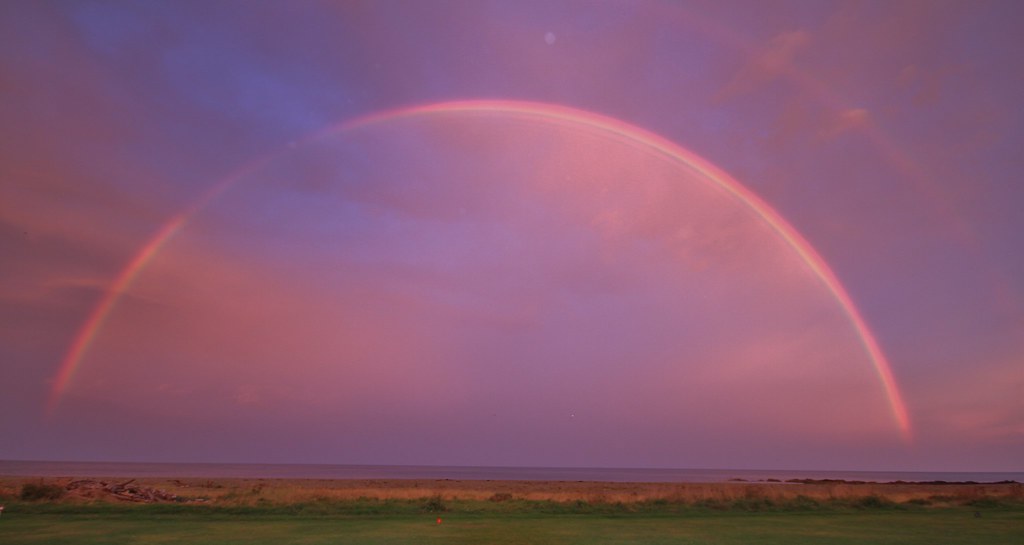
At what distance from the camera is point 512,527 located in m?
22.5

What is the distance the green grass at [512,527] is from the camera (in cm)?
1962

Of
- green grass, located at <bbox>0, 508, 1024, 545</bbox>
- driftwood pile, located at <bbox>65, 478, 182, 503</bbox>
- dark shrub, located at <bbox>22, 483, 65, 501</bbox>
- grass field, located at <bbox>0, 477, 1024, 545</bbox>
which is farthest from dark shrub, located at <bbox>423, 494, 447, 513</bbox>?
dark shrub, located at <bbox>22, 483, 65, 501</bbox>

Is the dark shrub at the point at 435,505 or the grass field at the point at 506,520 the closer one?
the grass field at the point at 506,520

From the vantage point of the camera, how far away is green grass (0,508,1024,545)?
19.6m

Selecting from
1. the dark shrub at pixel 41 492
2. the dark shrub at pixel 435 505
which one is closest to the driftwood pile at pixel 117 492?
the dark shrub at pixel 41 492

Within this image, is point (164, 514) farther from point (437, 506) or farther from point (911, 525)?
point (911, 525)

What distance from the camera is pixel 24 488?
2927cm

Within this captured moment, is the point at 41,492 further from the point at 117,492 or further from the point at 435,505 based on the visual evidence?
the point at 435,505

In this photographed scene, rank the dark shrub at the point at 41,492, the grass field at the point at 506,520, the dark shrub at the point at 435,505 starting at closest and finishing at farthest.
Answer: the grass field at the point at 506,520, the dark shrub at the point at 435,505, the dark shrub at the point at 41,492

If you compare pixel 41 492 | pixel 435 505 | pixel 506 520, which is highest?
pixel 41 492

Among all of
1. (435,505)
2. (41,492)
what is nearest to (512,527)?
(435,505)

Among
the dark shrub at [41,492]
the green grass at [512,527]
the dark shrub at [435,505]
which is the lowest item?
the green grass at [512,527]

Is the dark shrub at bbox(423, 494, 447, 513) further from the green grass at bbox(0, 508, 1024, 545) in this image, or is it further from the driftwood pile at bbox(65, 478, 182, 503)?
the driftwood pile at bbox(65, 478, 182, 503)

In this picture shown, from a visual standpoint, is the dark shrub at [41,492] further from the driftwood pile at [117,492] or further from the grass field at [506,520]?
the driftwood pile at [117,492]
